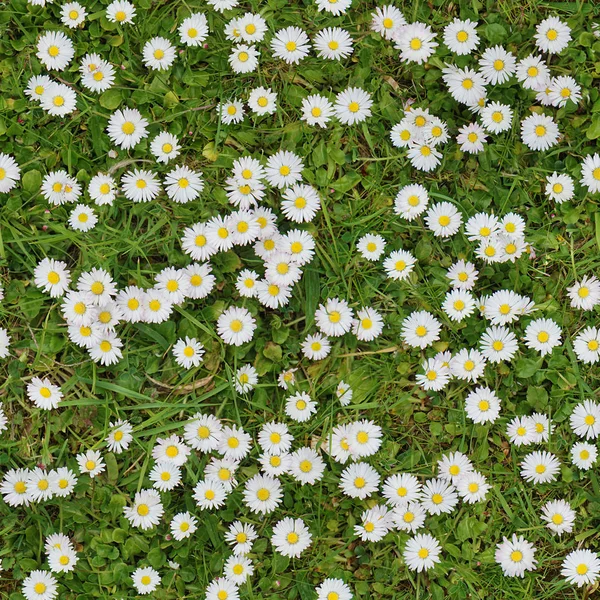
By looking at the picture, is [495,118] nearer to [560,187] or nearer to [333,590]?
[560,187]

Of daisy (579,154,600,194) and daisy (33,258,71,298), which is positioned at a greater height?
daisy (33,258,71,298)

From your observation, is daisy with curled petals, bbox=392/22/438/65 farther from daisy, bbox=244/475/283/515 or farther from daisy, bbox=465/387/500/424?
daisy, bbox=244/475/283/515

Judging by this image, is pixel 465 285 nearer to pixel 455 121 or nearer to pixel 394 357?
pixel 394 357

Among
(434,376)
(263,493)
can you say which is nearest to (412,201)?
(434,376)

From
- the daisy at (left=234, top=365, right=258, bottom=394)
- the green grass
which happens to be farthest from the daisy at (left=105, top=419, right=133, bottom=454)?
the daisy at (left=234, top=365, right=258, bottom=394)

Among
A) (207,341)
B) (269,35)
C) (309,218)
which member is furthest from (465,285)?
(269,35)
